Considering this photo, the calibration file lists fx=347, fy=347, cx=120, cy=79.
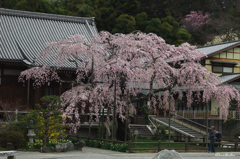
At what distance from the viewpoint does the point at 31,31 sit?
104 ft

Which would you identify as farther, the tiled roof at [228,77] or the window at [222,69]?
the window at [222,69]

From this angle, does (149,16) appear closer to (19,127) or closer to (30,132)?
(19,127)

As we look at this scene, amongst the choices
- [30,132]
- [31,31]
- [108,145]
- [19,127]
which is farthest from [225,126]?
[31,31]

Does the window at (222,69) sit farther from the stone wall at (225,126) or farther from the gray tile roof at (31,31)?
the gray tile roof at (31,31)

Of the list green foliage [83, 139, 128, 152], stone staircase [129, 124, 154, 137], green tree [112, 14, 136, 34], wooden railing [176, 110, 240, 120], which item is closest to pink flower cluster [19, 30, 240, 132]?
green foliage [83, 139, 128, 152]

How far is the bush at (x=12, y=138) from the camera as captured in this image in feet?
61.7

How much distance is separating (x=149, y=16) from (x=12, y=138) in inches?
1589

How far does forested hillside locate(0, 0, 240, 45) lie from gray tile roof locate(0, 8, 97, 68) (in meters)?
10.1

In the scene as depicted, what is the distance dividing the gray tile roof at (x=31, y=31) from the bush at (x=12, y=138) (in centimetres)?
772

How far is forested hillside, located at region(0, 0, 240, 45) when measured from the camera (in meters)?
47.6

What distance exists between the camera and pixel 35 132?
1952cm

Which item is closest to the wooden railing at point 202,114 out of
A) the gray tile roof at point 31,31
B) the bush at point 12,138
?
the gray tile roof at point 31,31

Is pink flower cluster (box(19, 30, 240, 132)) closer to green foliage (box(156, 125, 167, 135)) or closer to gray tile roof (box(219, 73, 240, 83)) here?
green foliage (box(156, 125, 167, 135))

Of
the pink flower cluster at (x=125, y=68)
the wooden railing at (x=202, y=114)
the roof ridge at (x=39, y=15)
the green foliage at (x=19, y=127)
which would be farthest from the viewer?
the roof ridge at (x=39, y=15)
